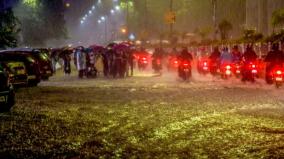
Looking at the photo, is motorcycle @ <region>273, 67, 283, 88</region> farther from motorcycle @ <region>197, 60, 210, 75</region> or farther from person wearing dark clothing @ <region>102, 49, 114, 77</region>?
person wearing dark clothing @ <region>102, 49, 114, 77</region>

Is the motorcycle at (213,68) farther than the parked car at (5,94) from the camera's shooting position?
Yes

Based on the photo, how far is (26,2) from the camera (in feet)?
230

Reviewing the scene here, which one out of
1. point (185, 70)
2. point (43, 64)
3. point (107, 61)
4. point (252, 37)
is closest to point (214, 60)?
point (185, 70)

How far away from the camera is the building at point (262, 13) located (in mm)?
48094

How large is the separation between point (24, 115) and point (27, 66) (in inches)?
402

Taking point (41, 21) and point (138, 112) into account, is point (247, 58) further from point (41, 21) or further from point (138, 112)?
point (41, 21)

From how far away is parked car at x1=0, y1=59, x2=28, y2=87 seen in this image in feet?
77.3

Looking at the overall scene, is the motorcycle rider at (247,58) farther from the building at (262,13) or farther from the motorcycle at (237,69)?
the building at (262,13)

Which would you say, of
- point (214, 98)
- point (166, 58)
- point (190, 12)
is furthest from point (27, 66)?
point (190, 12)

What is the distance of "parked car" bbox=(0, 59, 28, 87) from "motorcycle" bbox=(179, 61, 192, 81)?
886 centimetres

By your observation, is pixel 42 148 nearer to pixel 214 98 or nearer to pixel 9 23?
pixel 214 98

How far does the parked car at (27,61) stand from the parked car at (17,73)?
1.00 ft

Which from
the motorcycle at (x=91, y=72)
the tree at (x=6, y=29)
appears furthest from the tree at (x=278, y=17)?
the tree at (x=6, y=29)

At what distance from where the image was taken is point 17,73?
23.9 m
